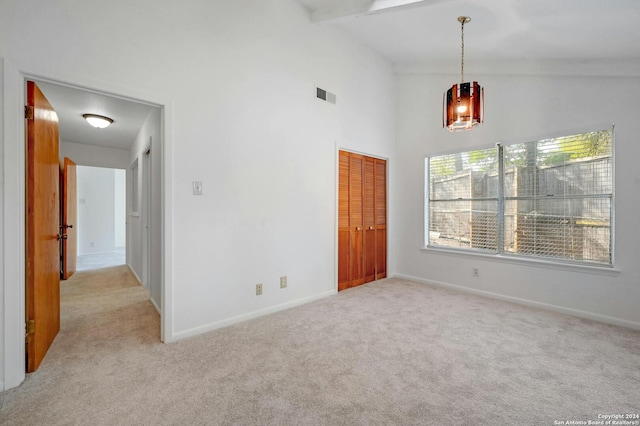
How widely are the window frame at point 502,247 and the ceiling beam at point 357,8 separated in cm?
213

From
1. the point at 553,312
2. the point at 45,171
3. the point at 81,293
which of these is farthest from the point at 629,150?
the point at 81,293

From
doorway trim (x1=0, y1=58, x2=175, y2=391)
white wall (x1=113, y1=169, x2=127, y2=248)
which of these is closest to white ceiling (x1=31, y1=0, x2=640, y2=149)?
doorway trim (x1=0, y1=58, x2=175, y2=391)

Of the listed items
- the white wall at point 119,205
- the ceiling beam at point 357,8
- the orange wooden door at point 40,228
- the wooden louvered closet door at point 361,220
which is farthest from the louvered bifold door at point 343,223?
the white wall at point 119,205

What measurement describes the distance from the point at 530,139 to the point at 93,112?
5.67 metres

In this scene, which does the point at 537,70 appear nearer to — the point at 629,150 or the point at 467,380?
the point at 629,150

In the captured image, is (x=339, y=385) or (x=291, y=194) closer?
(x=339, y=385)

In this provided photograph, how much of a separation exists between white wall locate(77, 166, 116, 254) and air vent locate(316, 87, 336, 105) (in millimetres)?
6980

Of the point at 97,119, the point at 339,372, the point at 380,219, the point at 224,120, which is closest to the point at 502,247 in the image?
the point at 380,219

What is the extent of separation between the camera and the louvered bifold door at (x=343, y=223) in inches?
165

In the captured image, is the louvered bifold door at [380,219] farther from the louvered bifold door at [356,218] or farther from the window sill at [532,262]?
the window sill at [532,262]

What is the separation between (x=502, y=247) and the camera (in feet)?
12.9

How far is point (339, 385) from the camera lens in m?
1.95

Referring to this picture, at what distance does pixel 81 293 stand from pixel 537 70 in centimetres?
663

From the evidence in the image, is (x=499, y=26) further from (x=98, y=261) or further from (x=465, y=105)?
(x=98, y=261)
